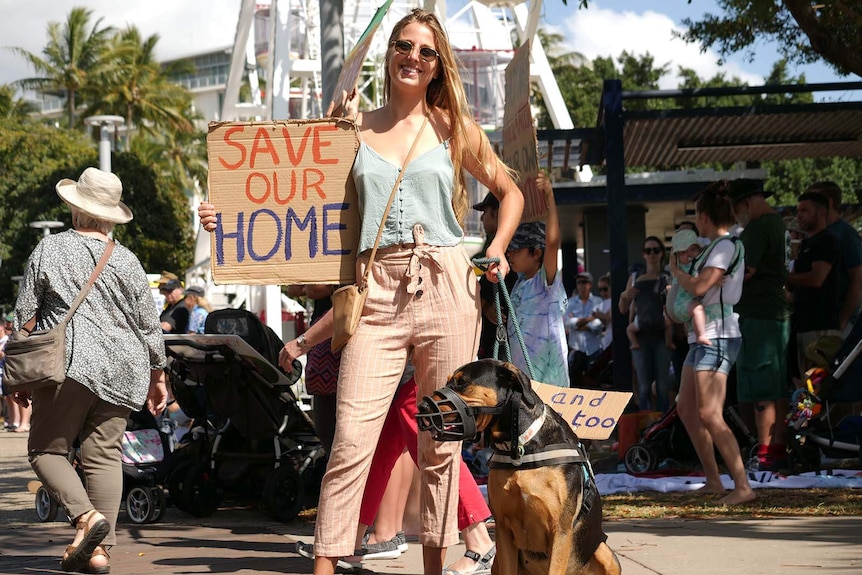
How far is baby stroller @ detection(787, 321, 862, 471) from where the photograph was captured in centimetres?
884

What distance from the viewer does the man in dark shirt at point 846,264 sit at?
31.3 ft

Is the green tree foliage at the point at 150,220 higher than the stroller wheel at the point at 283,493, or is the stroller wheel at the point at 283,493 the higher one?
the green tree foliage at the point at 150,220

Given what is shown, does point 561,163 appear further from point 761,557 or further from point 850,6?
point 761,557

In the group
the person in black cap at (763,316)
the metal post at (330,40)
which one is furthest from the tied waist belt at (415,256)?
the person in black cap at (763,316)

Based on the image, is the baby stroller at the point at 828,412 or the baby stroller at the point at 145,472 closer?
the baby stroller at the point at 145,472

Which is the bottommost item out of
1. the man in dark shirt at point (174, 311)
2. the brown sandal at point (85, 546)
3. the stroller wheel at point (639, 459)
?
the stroller wheel at point (639, 459)

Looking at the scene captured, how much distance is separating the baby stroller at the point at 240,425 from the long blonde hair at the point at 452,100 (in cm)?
321

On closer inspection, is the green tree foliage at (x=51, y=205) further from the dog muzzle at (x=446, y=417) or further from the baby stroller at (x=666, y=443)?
the dog muzzle at (x=446, y=417)

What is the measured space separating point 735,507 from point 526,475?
150 inches

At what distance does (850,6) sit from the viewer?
10422 millimetres

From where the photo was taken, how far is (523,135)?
21.1 ft

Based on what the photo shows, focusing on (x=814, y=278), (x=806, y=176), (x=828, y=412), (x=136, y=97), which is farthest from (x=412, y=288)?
(x=136, y=97)

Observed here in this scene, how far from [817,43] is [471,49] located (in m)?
40.0

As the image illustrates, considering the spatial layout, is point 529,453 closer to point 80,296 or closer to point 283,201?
point 283,201
